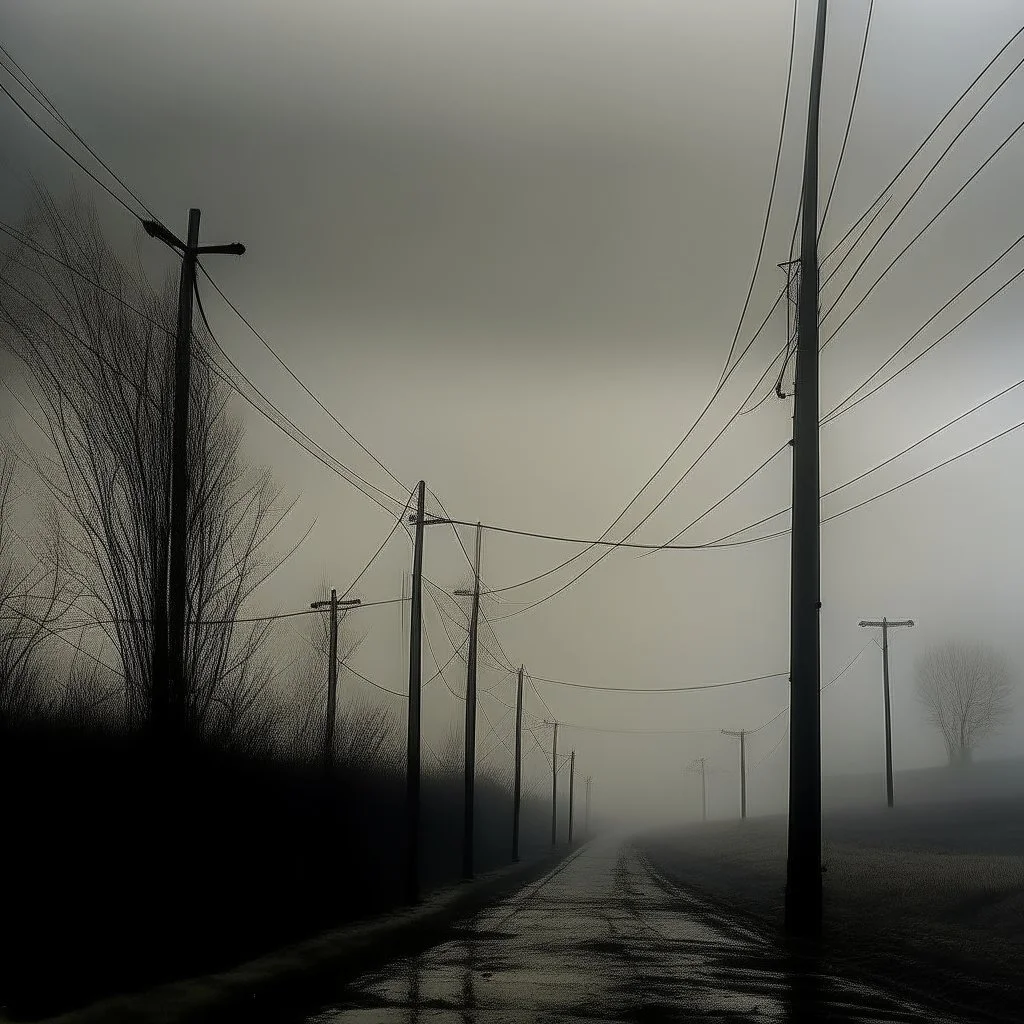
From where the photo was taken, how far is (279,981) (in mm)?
13305

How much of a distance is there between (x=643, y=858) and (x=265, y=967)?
5563cm

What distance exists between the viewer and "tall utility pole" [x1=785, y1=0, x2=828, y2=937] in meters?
17.4

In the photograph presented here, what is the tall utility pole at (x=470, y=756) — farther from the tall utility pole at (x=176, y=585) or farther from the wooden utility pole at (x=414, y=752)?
the tall utility pole at (x=176, y=585)

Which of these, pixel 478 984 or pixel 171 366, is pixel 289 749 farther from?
pixel 478 984

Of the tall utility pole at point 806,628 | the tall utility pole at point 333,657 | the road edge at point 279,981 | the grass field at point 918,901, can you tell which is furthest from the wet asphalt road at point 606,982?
the tall utility pole at point 333,657

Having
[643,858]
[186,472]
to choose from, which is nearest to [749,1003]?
[186,472]

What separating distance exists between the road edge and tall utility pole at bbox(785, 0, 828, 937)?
5.60 meters

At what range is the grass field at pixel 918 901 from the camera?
45.7 feet

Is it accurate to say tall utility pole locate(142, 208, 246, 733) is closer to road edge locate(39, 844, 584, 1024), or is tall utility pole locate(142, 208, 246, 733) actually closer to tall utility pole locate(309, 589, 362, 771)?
road edge locate(39, 844, 584, 1024)

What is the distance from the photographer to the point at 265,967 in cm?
1461

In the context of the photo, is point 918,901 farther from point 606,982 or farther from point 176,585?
point 176,585

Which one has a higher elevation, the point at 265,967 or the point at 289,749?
the point at 289,749

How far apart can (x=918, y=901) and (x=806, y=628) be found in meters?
8.34

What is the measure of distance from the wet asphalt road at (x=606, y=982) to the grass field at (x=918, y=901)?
107cm
